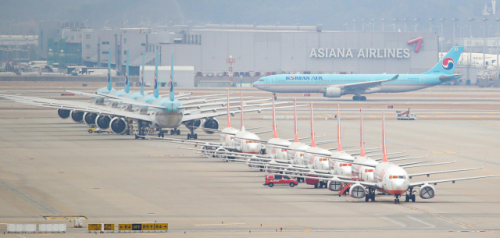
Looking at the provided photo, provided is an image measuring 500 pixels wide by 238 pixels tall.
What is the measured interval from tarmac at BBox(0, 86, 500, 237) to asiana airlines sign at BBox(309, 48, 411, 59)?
12623 cm

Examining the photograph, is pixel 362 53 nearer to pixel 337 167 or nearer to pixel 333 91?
pixel 333 91

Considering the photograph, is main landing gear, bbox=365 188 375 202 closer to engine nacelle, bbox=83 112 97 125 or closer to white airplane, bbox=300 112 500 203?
white airplane, bbox=300 112 500 203

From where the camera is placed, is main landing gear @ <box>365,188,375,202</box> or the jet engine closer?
main landing gear @ <box>365,188,375,202</box>

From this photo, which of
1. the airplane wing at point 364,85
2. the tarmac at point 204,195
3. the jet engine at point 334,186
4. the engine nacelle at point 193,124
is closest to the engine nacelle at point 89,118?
the tarmac at point 204,195

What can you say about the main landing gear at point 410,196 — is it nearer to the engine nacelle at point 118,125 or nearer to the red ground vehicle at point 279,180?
the red ground vehicle at point 279,180

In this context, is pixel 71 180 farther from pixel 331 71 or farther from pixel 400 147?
pixel 331 71

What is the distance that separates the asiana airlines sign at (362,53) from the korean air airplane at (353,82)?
61.7 meters

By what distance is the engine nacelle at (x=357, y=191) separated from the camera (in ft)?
124

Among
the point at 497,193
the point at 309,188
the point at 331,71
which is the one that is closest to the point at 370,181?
the point at 309,188

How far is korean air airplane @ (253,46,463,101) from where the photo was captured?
130 metres

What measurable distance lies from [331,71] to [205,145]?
145075 mm

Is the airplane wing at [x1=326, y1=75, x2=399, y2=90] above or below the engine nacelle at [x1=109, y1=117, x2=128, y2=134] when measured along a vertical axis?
above

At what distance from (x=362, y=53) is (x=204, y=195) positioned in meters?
162

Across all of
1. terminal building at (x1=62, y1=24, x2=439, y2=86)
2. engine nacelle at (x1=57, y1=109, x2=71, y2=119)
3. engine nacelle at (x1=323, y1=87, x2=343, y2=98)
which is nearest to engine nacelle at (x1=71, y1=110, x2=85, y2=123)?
engine nacelle at (x1=57, y1=109, x2=71, y2=119)
